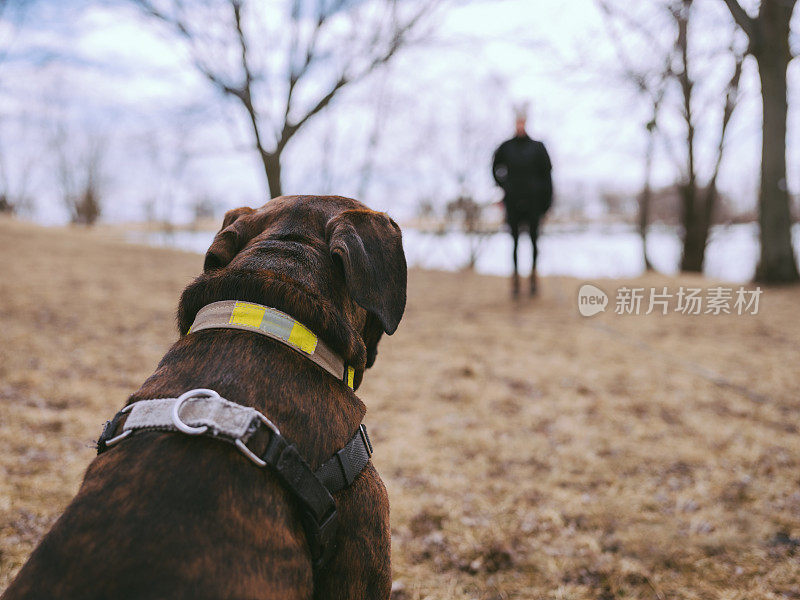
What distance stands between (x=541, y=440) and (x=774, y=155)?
8776 mm

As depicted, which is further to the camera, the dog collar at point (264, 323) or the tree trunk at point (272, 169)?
the tree trunk at point (272, 169)

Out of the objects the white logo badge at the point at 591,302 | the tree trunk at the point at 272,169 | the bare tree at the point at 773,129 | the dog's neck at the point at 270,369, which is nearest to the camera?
the dog's neck at the point at 270,369

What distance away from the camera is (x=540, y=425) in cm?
418

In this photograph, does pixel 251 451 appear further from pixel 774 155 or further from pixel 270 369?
pixel 774 155

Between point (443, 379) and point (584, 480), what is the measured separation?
209 cm

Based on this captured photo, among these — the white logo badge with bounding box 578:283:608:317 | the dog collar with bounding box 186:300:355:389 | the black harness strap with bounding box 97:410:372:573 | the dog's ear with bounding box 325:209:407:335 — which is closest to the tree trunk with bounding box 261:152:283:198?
the white logo badge with bounding box 578:283:608:317

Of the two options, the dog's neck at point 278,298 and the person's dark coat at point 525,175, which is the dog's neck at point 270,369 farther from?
the person's dark coat at point 525,175

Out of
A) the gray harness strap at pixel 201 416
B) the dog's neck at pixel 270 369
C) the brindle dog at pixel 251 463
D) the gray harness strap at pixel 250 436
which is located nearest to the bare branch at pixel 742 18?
the brindle dog at pixel 251 463

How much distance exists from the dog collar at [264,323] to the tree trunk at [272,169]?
9599mm

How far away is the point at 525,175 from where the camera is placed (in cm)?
727

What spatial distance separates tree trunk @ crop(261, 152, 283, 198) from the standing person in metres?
5.21

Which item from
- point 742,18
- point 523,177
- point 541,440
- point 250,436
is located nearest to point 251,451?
point 250,436

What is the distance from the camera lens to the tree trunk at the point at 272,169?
420 inches

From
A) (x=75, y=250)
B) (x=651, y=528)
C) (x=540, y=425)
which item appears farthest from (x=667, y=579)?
(x=75, y=250)
